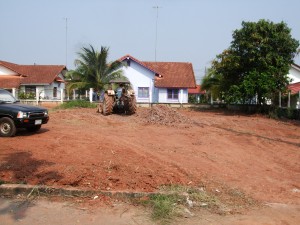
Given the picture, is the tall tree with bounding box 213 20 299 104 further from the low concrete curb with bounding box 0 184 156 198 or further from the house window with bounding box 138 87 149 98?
the low concrete curb with bounding box 0 184 156 198

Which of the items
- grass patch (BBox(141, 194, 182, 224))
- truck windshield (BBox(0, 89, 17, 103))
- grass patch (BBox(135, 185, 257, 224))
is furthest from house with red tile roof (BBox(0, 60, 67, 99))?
grass patch (BBox(141, 194, 182, 224))

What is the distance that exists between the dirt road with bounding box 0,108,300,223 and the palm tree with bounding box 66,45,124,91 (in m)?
18.3

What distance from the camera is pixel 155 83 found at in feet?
122

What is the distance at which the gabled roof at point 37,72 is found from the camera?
3650 cm

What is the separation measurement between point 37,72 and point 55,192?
117 ft

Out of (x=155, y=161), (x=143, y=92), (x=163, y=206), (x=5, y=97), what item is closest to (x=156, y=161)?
(x=155, y=161)

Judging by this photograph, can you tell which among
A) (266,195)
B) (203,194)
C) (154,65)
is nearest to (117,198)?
(203,194)

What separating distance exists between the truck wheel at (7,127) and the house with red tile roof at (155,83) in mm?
26279

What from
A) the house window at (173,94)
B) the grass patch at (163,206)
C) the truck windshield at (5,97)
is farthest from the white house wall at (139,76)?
the grass patch at (163,206)

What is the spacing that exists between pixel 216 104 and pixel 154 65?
34.8ft

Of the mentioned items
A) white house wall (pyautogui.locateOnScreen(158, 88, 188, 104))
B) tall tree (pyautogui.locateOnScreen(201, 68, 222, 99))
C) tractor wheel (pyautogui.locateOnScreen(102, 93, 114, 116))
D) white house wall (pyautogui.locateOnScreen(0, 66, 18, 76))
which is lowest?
tractor wheel (pyautogui.locateOnScreen(102, 93, 114, 116))

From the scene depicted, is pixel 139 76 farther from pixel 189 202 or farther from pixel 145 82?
pixel 189 202

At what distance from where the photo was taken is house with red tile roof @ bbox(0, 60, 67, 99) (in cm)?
3566

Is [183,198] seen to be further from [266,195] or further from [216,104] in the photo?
[216,104]
